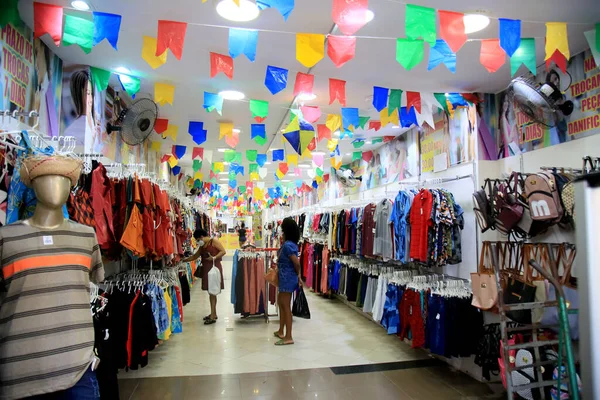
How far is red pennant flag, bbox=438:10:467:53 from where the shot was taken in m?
2.72

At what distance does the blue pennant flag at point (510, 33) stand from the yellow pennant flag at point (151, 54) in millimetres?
2519

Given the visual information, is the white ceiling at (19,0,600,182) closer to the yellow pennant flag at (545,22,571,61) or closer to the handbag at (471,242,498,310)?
the yellow pennant flag at (545,22,571,61)

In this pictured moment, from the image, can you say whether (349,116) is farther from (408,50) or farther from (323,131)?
(408,50)

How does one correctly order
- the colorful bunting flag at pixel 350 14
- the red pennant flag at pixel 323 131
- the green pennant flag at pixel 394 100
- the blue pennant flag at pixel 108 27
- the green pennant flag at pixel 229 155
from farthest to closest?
the green pennant flag at pixel 229 155 < the red pennant flag at pixel 323 131 < the green pennant flag at pixel 394 100 < the blue pennant flag at pixel 108 27 < the colorful bunting flag at pixel 350 14

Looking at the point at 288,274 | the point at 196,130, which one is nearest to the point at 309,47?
the point at 288,274

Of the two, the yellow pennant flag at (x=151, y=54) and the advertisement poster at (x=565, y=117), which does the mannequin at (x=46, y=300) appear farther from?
the advertisement poster at (x=565, y=117)

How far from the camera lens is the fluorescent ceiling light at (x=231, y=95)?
4766 millimetres

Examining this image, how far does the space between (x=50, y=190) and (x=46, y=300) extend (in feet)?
1.77

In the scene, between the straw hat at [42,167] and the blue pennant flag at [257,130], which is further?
the blue pennant flag at [257,130]

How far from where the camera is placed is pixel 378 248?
5.60 metres

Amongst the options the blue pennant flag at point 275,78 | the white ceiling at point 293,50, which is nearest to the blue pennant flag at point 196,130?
the white ceiling at point 293,50

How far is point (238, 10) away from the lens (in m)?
2.90

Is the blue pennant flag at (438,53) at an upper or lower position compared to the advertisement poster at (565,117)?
upper

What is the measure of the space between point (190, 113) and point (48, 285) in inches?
167
